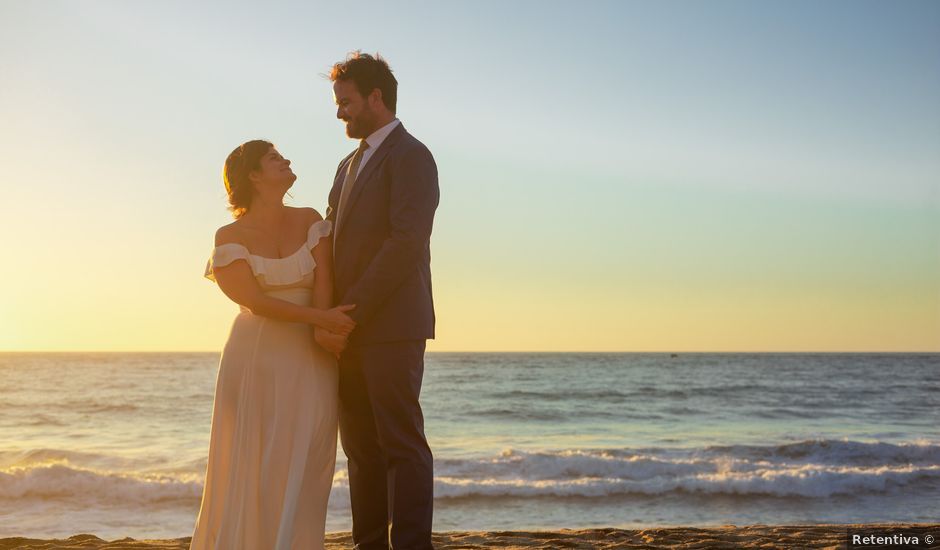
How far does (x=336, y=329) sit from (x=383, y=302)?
200 millimetres

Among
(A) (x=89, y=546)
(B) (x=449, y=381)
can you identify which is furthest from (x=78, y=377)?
(A) (x=89, y=546)

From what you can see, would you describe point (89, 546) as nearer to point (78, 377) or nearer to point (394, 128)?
point (394, 128)

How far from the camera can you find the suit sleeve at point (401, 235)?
3146 millimetres

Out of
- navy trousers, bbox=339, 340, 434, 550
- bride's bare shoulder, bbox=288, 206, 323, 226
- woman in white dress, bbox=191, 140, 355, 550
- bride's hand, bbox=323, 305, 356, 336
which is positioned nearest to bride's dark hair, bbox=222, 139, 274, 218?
woman in white dress, bbox=191, 140, 355, 550

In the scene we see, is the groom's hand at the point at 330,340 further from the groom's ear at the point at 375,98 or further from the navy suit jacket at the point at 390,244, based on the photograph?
the groom's ear at the point at 375,98

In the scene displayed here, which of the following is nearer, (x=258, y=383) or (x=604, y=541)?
(x=258, y=383)

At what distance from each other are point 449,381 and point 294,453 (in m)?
28.3

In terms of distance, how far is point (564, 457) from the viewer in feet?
40.5

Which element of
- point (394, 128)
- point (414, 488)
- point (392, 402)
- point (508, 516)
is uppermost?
point (394, 128)

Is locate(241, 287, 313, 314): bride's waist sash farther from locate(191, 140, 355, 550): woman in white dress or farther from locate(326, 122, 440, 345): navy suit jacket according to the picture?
locate(326, 122, 440, 345): navy suit jacket

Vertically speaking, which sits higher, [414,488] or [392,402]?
[392,402]

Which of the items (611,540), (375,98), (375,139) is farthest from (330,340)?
(611,540)

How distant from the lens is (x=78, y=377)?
34.4 meters

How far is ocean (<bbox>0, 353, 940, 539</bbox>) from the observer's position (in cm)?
852
